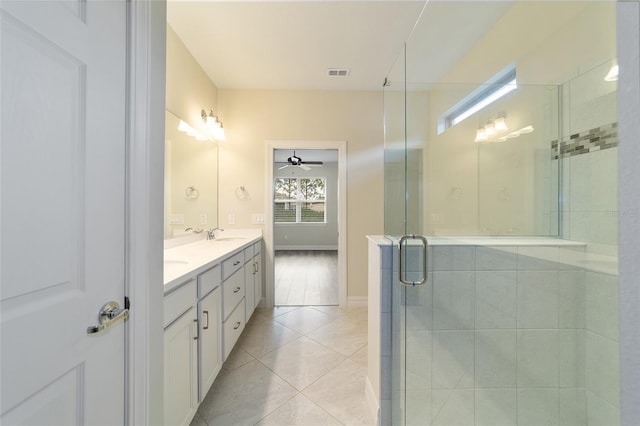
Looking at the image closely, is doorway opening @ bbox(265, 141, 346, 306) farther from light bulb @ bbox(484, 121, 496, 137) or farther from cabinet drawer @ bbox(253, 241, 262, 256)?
light bulb @ bbox(484, 121, 496, 137)

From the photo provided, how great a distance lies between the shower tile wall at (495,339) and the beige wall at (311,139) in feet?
5.93

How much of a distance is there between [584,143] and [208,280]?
6.47ft

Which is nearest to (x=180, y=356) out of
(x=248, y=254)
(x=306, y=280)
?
(x=248, y=254)

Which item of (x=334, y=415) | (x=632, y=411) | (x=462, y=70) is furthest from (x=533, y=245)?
(x=462, y=70)

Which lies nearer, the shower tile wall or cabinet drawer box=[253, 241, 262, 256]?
the shower tile wall

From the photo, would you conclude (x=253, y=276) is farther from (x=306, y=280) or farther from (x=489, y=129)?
(x=489, y=129)

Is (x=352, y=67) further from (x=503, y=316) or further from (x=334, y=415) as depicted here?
(x=334, y=415)

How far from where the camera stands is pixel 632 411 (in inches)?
12.0

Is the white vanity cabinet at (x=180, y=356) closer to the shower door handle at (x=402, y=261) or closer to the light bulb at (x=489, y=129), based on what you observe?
the shower door handle at (x=402, y=261)

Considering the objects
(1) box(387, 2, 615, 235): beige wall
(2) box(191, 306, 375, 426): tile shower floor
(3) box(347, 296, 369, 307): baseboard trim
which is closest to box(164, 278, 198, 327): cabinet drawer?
Result: (2) box(191, 306, 375, 426): tile shower floor

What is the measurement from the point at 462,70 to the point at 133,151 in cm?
240

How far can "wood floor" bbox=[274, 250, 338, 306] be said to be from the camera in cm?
337

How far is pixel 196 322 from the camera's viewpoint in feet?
4.30

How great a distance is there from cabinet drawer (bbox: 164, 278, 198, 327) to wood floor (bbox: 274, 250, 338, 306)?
208 centimetres
